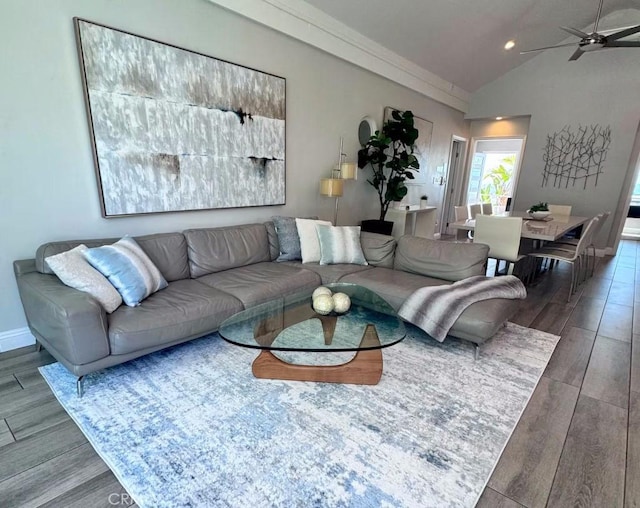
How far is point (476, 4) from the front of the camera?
13.7 ft

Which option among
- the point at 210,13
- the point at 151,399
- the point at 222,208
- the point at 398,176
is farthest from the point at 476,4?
the point at 151,399

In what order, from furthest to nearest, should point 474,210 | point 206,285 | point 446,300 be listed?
point 474,210 → point 206,285 → point 446,300

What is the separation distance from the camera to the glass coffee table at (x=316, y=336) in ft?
6.00

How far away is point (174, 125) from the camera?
9.27 feet

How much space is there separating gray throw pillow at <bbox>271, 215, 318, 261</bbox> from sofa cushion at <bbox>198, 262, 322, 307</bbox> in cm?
21

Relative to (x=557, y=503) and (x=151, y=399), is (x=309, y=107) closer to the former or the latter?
(x=151, y=399)

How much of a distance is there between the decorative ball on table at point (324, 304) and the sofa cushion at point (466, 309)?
2.55ft

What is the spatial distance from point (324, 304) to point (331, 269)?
108cm

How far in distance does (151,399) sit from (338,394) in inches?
42.0

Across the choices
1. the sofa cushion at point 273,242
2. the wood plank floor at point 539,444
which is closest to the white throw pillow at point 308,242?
the sofa cushion at point 273,242

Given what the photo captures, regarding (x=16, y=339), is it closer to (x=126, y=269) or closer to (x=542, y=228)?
(x=126, y=269)

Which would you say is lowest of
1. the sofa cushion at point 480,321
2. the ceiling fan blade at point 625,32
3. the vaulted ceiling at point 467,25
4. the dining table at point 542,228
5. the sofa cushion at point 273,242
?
the sofa cushion at point 480,321

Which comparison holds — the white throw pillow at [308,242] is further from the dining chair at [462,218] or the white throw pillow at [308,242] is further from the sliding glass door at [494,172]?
the sliding glass door at [494,172]

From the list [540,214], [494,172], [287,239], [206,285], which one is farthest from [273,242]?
[494,172]
